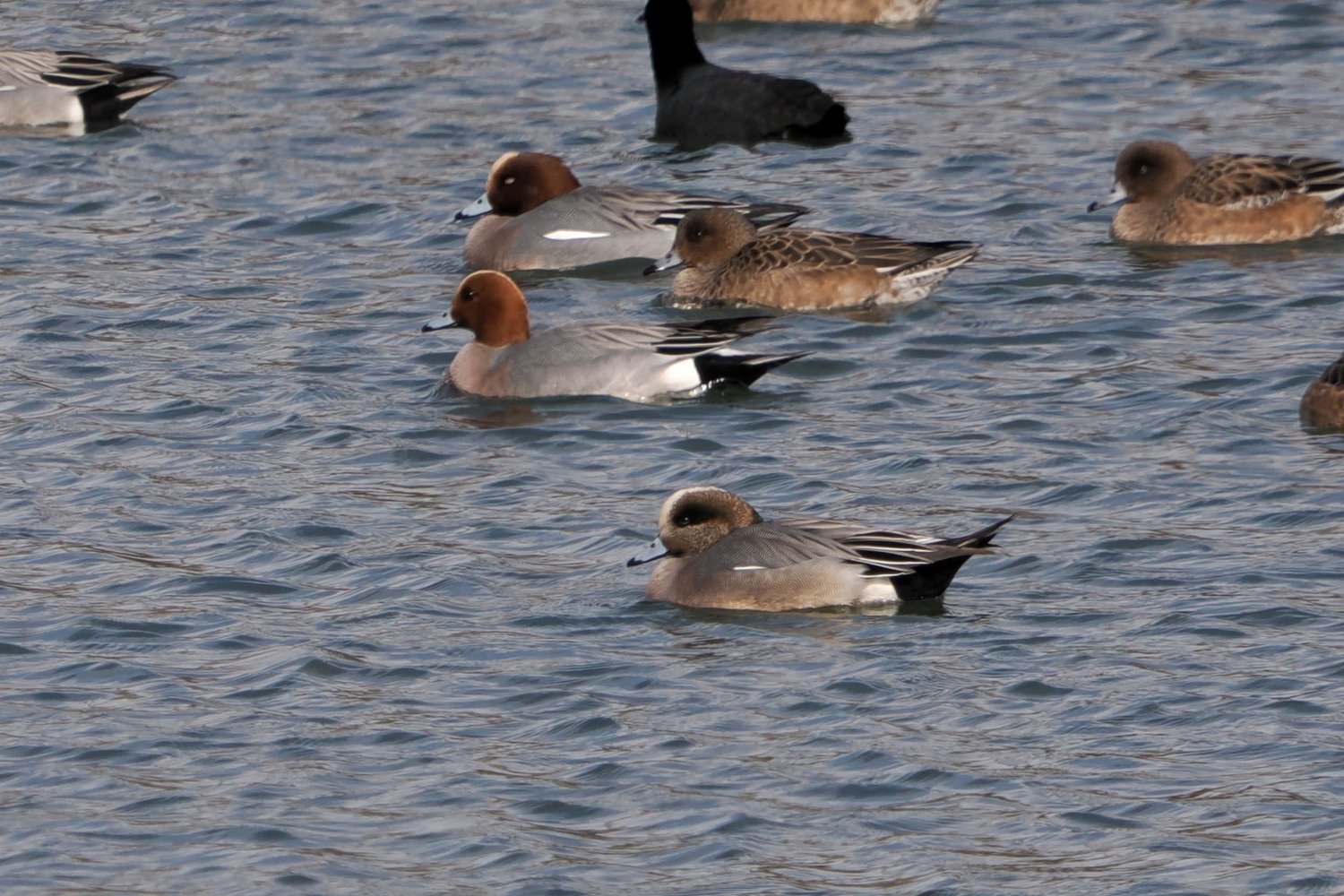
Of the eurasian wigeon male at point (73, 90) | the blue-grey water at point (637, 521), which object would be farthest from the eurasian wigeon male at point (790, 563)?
the eurasian wigeon male at point (73, 90)

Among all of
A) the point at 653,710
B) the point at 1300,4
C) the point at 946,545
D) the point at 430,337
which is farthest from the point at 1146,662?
the point at 1300,4

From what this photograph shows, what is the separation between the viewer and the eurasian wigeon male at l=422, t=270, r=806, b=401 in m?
12.3

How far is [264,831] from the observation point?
7.56 metres

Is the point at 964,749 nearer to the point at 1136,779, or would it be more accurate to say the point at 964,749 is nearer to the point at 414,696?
the point at 1136,779

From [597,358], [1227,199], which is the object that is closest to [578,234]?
[597,358]

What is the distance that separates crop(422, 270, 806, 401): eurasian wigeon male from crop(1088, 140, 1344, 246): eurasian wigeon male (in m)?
2.87

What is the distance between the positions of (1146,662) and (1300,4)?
39.1ft

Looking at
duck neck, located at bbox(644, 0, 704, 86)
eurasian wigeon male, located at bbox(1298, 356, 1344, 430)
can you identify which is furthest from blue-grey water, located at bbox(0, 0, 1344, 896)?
duck neck, located at bbox(644, 0, 704, 86)

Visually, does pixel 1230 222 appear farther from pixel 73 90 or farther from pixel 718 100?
pixel 73 90

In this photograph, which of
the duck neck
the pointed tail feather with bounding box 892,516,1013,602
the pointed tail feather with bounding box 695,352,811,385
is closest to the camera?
the pointed tail feather with bounding box 892,516,1013,602

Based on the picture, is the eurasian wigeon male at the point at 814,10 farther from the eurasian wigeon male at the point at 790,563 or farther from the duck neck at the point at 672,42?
the eurasian wigeon male at the point at 790,563

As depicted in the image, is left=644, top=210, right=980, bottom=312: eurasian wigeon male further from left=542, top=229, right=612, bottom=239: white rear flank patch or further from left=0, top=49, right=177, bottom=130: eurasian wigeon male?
left=0, top=49, right=177, bottom=130: eurasian wigeon male

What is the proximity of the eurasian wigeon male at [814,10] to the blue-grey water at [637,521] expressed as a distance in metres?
1.22

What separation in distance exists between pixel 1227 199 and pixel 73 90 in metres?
8.04
